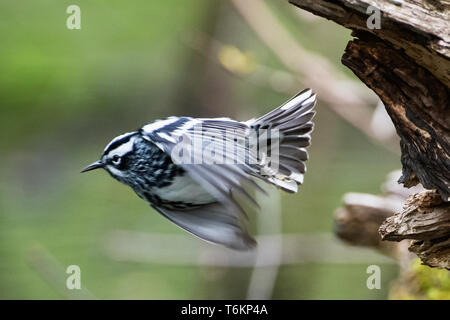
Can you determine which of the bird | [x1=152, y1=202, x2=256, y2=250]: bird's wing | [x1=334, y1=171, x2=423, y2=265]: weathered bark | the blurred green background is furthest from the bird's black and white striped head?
the blurred green background

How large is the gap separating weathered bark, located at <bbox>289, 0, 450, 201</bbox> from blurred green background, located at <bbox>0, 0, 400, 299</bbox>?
227cm

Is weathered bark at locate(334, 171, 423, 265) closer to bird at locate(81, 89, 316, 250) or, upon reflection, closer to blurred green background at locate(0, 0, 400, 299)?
bird at locate(81, 89, 316, 250)

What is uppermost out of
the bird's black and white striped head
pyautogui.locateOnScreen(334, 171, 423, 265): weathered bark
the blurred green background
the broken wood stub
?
the blurred green background

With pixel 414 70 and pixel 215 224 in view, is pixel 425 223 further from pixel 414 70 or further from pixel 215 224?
pixel 215 224

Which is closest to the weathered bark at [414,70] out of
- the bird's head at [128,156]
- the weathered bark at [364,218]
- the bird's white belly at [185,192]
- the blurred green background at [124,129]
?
the bird's white belly at [185,192]

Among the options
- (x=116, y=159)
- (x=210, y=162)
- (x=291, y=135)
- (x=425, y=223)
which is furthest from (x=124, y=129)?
(x=425, y=223)

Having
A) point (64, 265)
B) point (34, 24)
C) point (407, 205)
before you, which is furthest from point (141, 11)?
point (407, 205)

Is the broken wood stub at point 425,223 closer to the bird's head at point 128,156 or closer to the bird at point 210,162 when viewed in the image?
the bird at point 210,162

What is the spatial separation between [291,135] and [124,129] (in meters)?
4.73

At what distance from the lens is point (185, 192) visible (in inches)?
104

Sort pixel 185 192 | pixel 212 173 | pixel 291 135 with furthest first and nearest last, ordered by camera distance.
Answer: pixel 291 135
pixel 185 192
pixel 212 173

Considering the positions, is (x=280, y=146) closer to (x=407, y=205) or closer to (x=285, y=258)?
(x=407, y=205)

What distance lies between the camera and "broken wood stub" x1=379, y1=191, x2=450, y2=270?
7.70 feet

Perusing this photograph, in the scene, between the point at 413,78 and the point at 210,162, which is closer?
the point at 413,78
